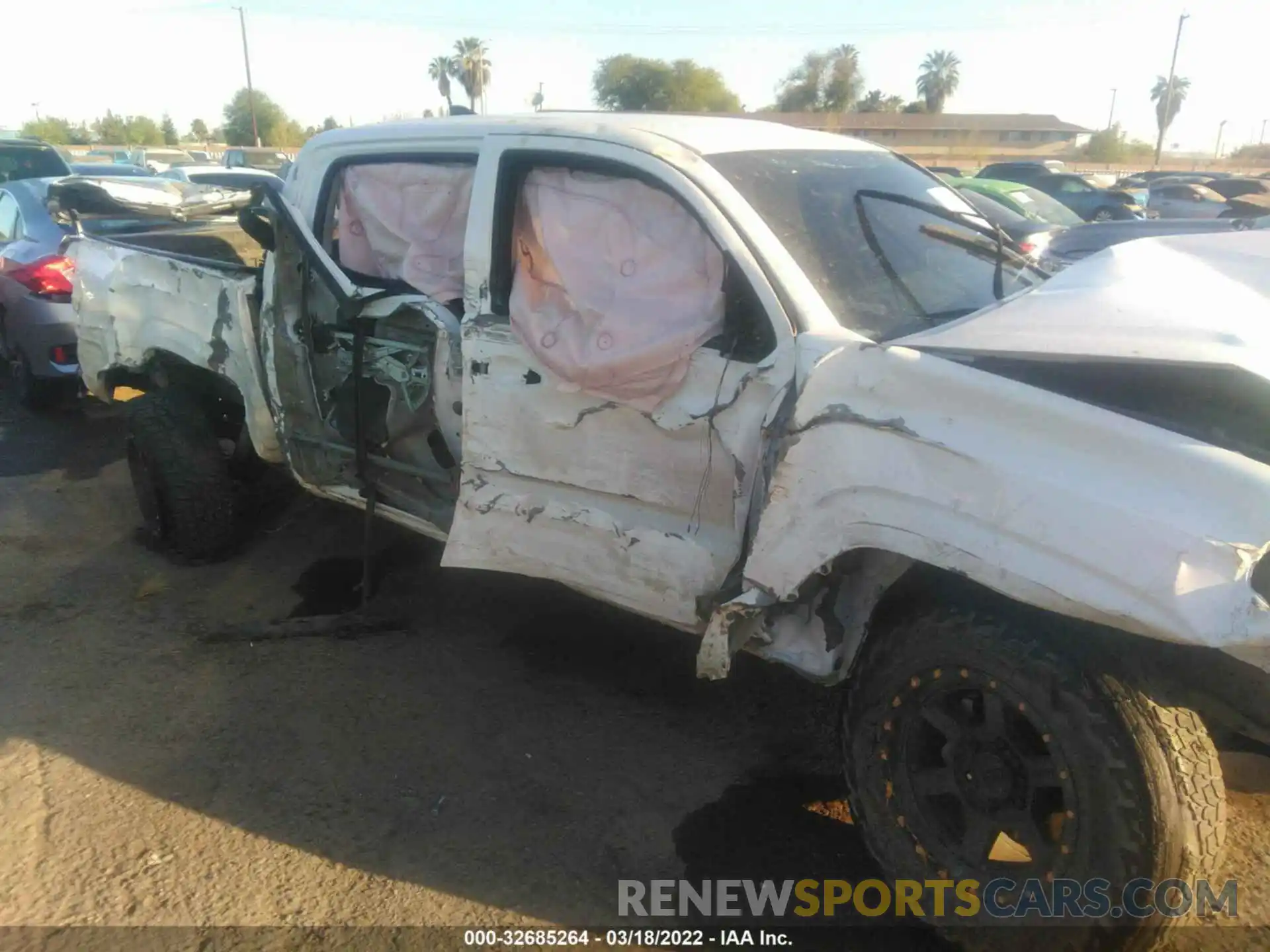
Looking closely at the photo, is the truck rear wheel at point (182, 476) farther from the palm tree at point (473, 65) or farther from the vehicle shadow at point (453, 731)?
the palm tree at point (473, 65)

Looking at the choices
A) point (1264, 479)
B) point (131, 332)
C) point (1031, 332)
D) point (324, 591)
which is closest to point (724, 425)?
point (1031, 332)

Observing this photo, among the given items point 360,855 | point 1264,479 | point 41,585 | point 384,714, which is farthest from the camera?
point 41,585

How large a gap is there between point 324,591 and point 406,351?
137cm

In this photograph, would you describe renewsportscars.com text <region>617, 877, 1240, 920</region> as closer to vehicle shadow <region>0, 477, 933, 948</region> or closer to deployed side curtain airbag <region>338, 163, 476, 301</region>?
vehicle shadow <region>0, 477, 933, 948</region>

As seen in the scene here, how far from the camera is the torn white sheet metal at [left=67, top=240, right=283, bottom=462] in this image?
14.1ft

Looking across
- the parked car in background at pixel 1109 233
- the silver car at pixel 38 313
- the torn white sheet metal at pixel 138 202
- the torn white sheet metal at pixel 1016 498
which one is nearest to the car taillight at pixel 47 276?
the silver car at pixel 38 313

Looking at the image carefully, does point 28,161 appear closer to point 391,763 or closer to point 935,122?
point 391,763

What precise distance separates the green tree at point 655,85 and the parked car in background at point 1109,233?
1825 inches

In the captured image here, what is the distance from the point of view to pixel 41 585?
4.60 meters

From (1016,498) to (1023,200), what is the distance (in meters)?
13.9

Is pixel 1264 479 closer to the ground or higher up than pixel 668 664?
higher up

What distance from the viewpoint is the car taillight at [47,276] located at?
277 inches

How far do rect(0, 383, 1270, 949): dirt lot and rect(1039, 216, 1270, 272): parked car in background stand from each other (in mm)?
5589

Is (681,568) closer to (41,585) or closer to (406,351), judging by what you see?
(406,351)
